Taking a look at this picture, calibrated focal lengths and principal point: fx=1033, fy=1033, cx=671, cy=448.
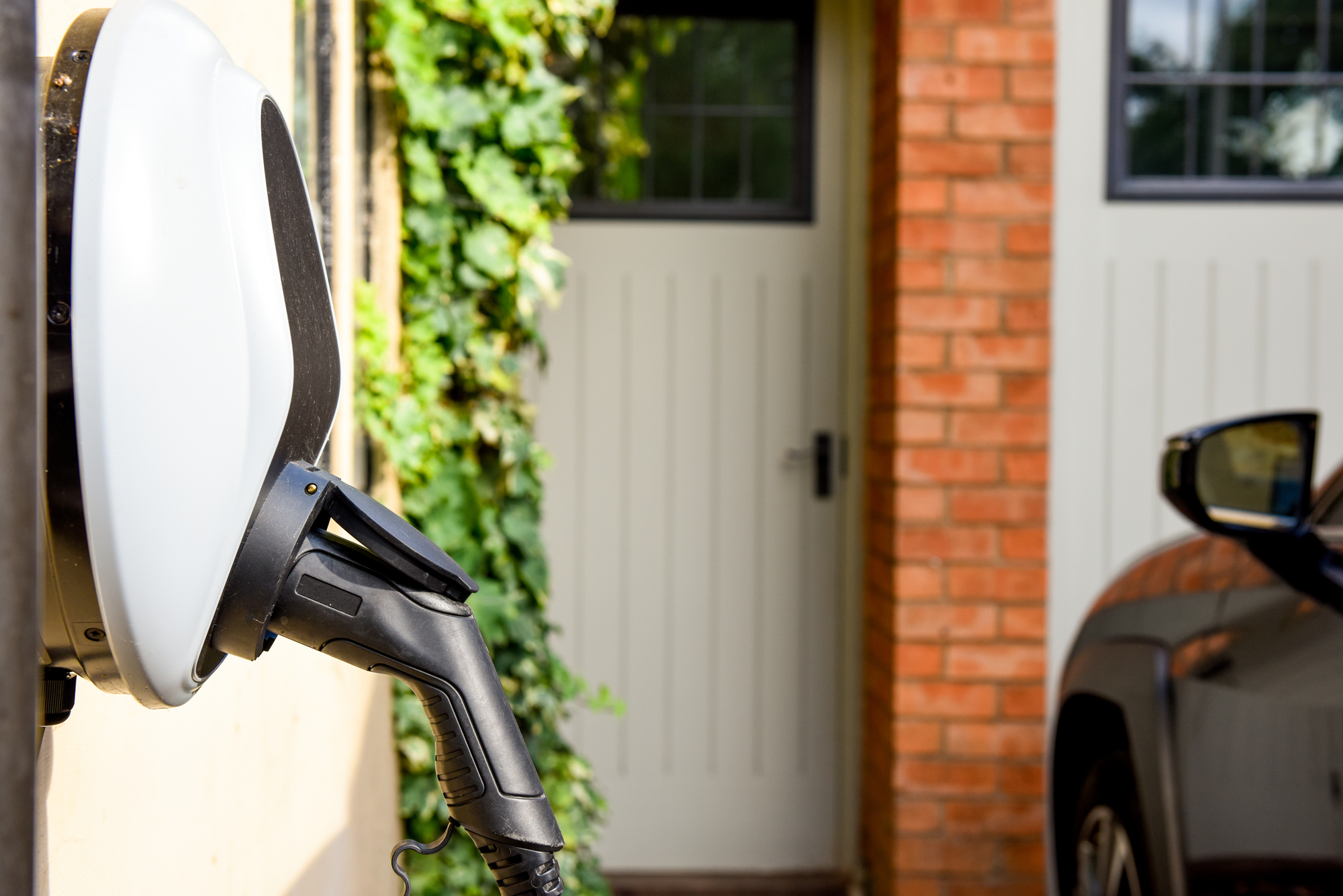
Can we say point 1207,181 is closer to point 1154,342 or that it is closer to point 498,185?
point 1154,342

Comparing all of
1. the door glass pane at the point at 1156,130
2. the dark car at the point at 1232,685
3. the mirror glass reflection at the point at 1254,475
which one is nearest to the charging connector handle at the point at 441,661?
the dark car at the point at 1232,685

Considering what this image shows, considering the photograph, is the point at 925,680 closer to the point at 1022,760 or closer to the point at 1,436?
the point at 1022,760

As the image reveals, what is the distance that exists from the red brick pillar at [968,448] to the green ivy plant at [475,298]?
0.89m

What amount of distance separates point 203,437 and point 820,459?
2.74m

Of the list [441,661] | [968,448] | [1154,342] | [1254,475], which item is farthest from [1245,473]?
[1154,342]

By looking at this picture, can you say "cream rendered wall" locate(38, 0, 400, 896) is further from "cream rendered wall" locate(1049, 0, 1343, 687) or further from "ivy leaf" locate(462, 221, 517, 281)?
"cream rendered wall" locate(1049, 0, 1343, 687)

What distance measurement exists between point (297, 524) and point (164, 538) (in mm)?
84

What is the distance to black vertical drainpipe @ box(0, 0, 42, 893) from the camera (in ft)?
1.12

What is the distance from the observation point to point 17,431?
1.13 ft

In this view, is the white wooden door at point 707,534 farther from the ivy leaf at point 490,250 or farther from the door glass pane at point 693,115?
the ivy leaf at point 490,250

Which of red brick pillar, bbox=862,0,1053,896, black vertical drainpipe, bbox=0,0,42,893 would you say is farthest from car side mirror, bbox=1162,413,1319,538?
black vertical drainpipe, bbox=0,0,42,893

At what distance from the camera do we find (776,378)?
3123 mm

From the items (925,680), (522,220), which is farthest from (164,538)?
(925,680)

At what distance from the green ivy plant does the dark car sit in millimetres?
1215
